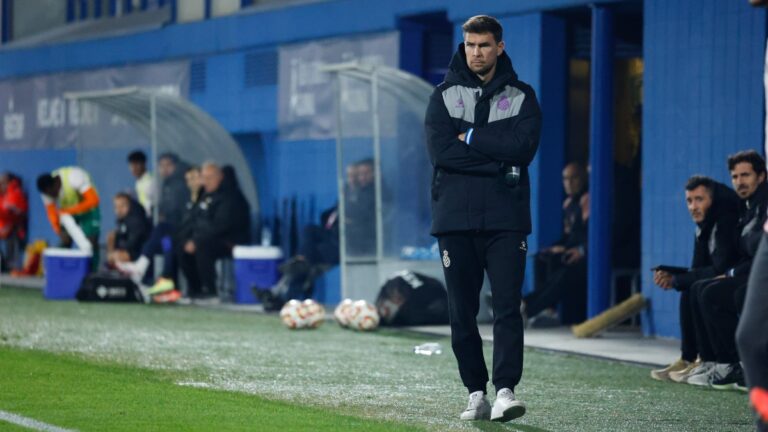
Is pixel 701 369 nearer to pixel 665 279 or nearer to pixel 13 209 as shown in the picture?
pixel 665 279

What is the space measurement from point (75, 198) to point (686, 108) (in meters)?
9.04

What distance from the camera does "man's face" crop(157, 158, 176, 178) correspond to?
792 inches

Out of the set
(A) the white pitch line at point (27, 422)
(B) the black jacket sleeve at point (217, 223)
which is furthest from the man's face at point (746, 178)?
(B) the black jacket sleeve at point (217, 223)

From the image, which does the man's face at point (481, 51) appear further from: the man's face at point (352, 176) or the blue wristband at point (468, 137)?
the man's face at point (352, 176)

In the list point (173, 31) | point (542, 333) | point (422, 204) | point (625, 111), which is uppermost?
point (173, 31)

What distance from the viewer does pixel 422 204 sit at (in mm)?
16312

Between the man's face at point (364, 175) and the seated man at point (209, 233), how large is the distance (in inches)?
105

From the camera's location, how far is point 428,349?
12.1m

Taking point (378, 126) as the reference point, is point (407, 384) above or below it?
below

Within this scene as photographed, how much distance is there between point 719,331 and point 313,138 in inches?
370

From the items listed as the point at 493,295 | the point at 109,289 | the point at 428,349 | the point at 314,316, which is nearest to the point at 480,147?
the point at 493,295

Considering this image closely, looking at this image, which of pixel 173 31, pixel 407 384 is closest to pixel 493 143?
pixel 407 384

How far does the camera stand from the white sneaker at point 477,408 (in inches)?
305

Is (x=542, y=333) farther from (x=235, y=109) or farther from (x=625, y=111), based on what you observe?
(x=235, y=109)
